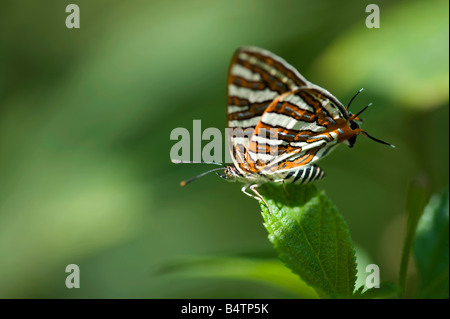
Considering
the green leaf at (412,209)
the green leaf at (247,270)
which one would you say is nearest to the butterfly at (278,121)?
the green leaf at (247,270)

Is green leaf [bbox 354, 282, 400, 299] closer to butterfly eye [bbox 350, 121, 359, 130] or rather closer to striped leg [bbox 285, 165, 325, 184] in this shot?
striped leg [bbox 285, 165, 325, 184]

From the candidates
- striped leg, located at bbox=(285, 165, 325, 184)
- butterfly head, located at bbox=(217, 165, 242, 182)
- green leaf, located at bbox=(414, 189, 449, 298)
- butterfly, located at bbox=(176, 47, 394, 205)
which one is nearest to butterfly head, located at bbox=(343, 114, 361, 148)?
butterfly, located at bbox=(176, 47, 394, 205)

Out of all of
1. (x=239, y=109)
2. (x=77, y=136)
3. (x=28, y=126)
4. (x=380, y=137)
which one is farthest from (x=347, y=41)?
(x=28, y=126)

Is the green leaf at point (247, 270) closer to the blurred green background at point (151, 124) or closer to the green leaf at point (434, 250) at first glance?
the green leaf at point (434, 250)

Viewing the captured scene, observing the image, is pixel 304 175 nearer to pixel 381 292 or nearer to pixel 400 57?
pixel 381 292

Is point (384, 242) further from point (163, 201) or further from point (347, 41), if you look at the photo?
point (163, 201)

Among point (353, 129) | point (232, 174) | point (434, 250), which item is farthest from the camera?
point (232, 174)

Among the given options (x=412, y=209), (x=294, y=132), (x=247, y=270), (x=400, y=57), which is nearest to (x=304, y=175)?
(x=294, y=132)
